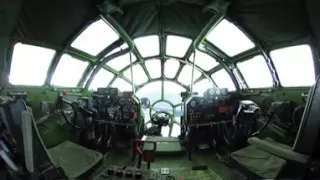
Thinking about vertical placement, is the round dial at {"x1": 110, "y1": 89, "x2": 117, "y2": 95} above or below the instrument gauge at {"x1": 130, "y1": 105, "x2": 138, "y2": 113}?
above

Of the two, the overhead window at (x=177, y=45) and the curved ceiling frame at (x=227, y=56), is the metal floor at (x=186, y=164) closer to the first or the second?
the curved ceiling frame at (x=227, y=56)

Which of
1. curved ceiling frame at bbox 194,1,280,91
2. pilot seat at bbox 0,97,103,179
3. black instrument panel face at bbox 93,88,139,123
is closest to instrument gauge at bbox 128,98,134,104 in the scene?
black instrument panel face at bbox 93,88,139,123

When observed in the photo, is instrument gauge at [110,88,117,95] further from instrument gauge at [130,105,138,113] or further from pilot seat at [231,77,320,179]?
pilot seat at [231,77,320,179]

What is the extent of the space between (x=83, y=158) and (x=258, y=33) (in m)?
4.13

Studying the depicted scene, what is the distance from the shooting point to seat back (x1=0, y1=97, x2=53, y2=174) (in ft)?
5.97

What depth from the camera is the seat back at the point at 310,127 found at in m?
1.43

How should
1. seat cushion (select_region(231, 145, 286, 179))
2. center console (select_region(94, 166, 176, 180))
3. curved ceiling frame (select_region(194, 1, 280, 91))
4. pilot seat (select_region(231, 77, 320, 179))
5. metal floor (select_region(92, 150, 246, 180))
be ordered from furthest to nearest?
curved ceiling frame (select_region(194, 1, 280, 91)), metal floor (select_region(92, 150, 246, 180)), seat cushion (select_region(231, 145, 286, 179)), center console (select_region(94, 166, 176, 180)), pilot seat (select_region(231, 77, 320, 179))

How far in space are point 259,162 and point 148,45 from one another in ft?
14.8

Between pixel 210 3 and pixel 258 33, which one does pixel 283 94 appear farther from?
pixel 210 3

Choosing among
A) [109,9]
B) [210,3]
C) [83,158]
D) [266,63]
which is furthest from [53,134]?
[266,63]

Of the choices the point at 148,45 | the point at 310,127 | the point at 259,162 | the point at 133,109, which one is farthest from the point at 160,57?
the point at 310,127

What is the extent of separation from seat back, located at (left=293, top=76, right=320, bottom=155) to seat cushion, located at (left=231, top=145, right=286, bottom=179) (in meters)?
1.58

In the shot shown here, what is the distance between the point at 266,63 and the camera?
4559 mm

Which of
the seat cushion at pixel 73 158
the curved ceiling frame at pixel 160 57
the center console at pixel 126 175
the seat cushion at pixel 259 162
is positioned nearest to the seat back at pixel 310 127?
the seat cushion at pixel 259 162
